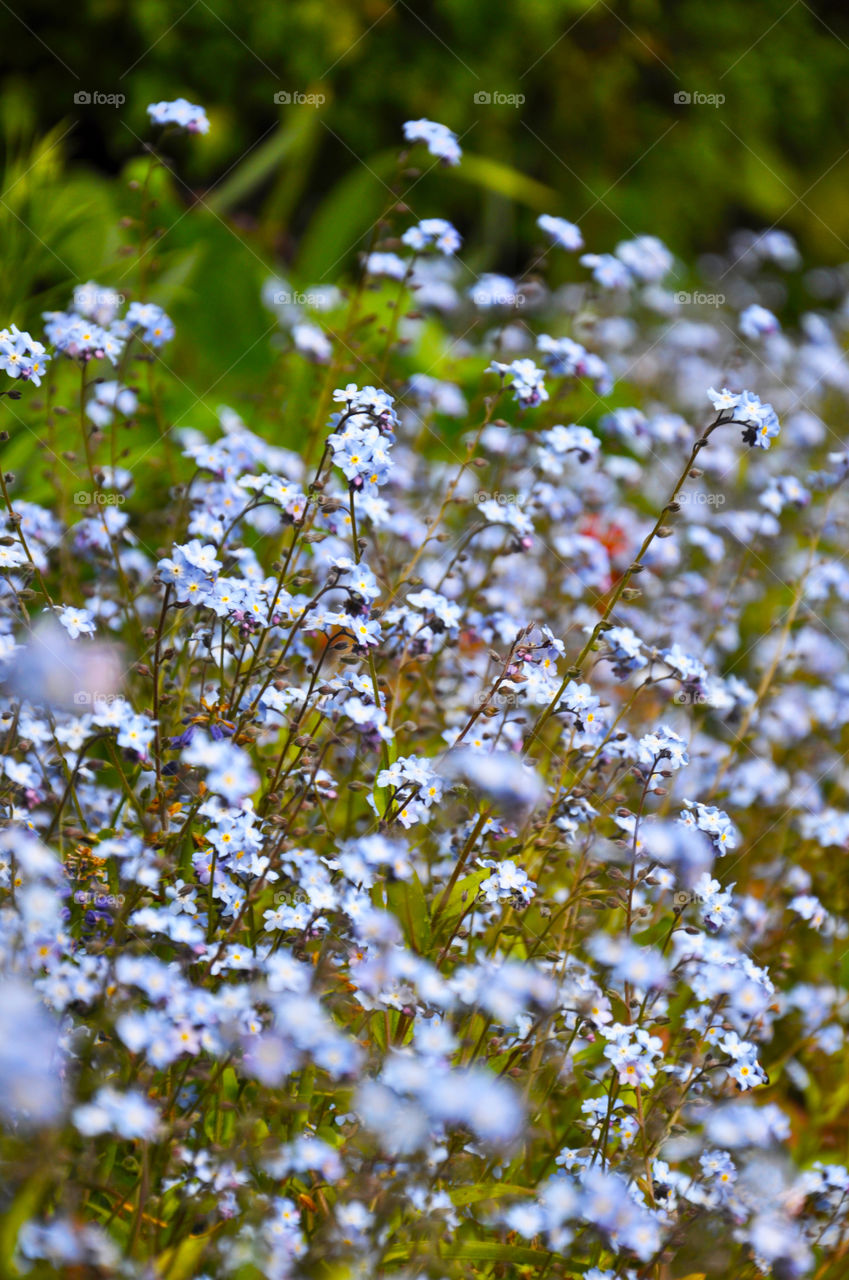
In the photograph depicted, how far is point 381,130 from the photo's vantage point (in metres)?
7.83

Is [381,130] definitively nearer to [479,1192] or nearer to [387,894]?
[387,894]

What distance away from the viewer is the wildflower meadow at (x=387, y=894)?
1794 mm

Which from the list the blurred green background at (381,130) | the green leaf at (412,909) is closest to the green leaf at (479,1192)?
the green leaf at (412,909)

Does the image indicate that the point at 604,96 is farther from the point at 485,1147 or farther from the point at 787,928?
the point at 485,1147

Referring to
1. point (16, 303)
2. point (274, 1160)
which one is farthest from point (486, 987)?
point (16, 303)

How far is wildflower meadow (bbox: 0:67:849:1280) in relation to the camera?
5.89 ft

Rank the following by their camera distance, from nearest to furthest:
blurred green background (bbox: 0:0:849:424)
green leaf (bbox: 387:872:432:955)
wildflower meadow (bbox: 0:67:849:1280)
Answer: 1. wildflower meadow (bbox: 0:67:849:1280)
2. green leaf (bbox: 387:872:432:955)
3. blurred green background (bbox: 0:0:849:424)

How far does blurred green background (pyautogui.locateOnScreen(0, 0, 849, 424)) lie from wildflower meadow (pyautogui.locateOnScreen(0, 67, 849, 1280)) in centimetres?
150

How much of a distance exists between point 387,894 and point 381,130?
21.9ft

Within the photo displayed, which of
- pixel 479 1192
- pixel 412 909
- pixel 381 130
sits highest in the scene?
pixel 381 130

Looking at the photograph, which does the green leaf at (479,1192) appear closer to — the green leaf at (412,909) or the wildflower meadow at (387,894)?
the wildflower meadow at (387,894)

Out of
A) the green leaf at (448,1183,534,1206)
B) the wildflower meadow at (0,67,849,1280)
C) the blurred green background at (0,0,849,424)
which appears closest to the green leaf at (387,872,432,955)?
the wildflower meadow at (0,67,849,1280)

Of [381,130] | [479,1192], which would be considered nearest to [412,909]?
[479,1192]

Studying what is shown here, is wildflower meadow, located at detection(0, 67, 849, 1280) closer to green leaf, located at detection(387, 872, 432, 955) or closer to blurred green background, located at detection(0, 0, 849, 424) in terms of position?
green leaf, located at detection(387, 872, 432, 955)
